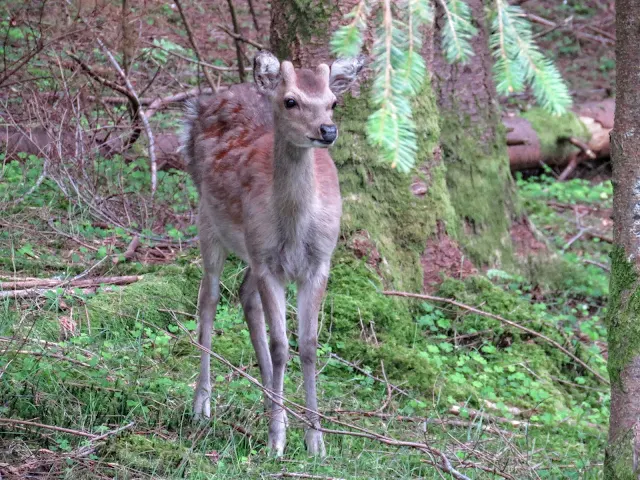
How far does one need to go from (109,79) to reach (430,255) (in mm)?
4252

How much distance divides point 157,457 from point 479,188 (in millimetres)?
4785

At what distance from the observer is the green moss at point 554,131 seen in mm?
12984

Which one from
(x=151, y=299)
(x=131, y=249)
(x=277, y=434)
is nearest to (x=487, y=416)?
(x=277, y=434)

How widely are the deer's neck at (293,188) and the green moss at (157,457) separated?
1.43m

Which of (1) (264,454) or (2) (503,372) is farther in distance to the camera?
(2) (503,372)

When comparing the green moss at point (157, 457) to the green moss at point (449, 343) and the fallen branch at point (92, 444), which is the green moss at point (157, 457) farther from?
the green moss at point (449, 343)

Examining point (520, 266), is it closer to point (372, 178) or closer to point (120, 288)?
point (372, 178)

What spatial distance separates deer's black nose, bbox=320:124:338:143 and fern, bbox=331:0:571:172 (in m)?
1.88

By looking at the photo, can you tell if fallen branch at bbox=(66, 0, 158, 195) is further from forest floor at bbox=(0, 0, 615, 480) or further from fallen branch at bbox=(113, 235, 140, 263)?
fallen branch at bbox=(113, 235, 140, 263)

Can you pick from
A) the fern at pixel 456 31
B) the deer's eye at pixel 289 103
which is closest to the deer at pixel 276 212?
the deer's eye at pixel 289 103

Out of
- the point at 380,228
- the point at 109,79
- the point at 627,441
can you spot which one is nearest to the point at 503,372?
the point at 380,228

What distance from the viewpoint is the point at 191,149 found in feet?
22.1


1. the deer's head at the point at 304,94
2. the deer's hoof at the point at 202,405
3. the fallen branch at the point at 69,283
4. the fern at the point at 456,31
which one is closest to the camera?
the fern at the point at 456,31

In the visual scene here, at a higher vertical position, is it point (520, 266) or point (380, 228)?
point (380, 228)
